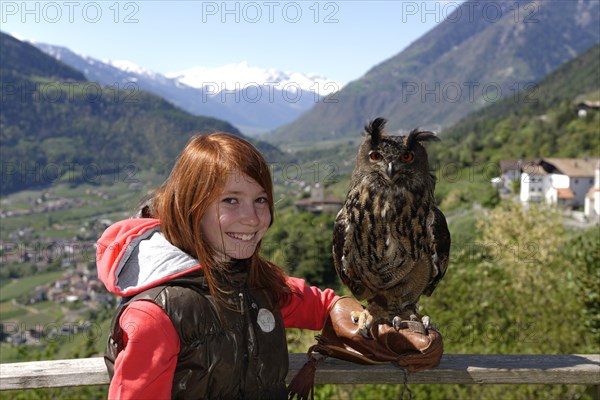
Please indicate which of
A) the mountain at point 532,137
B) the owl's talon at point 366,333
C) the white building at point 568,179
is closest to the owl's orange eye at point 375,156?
the owl's talon at point 366,333

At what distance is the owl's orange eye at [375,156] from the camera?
349 cm

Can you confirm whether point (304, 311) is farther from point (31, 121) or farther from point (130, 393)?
point (31, 121)

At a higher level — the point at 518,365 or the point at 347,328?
the point at 347,328

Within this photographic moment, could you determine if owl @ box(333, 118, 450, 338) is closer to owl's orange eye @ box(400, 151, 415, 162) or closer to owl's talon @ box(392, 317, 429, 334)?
owl's orange eye @ box(400, 151, 415, 162)

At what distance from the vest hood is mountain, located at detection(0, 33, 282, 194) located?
412 feet

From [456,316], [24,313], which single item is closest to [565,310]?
[456,316]

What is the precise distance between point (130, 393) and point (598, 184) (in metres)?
54.9

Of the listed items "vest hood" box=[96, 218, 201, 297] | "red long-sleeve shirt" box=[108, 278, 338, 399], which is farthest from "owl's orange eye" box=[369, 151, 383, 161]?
"red long-sleeve shirt" box=[108, 278, 338, 399]

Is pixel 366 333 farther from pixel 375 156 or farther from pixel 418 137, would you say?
pixel 418 137

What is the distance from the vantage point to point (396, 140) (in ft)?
11.5

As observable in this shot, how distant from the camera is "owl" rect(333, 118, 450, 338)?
345cm

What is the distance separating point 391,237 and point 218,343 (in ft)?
5.32

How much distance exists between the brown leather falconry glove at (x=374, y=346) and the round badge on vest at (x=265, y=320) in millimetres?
482

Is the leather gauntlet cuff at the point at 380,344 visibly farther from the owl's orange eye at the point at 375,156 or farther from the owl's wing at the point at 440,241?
the owl's orange eye at the point at 375,156
